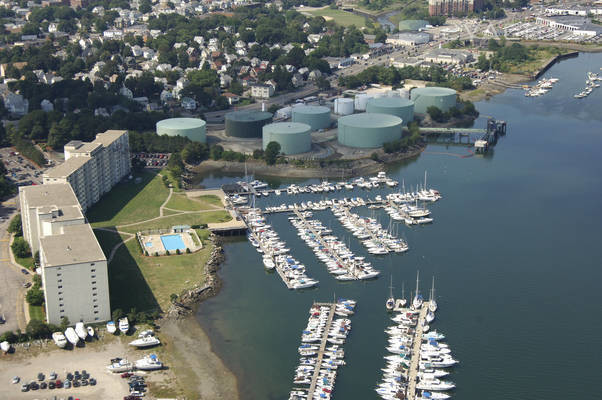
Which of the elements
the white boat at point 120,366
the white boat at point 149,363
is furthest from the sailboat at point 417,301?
the white boat at point 120,366

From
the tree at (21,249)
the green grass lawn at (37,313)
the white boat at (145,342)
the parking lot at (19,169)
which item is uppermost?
the parking lot at (19,169)

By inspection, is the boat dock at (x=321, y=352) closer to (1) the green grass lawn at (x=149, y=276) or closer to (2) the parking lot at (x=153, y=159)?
(1) the green grass lawn at (x=149, y=276)

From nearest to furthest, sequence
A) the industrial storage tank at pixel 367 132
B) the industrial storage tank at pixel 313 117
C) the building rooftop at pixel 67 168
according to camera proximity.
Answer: the building rooftop at pixel 67 168, the industrial storage tank at pixel 367 132, the industrial storage tank at pixel 313 117

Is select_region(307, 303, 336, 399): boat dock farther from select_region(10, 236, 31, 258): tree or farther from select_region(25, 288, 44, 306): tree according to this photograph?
select_region(10, 236, 31, 258): tree

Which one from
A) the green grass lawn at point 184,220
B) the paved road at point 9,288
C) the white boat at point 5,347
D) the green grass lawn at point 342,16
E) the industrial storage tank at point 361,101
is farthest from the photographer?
the green grass lawn at point 342,16

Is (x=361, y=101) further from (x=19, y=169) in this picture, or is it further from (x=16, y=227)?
(x=16, y=227)

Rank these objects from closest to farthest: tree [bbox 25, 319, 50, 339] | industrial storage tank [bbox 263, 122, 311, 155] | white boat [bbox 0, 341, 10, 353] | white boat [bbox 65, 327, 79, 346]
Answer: white boat [bbox 0, 341, 10, 353] < white boat [bbox 65, 327, 79, 346] < tree [bbox 25, 319, 50, 339] < industrial storage tank [bbox 263, 122, 311, 155]

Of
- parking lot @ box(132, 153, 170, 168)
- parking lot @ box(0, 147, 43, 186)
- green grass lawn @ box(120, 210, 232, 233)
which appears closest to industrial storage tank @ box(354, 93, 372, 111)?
parking lot @ box(132, 153, 170, 168)
